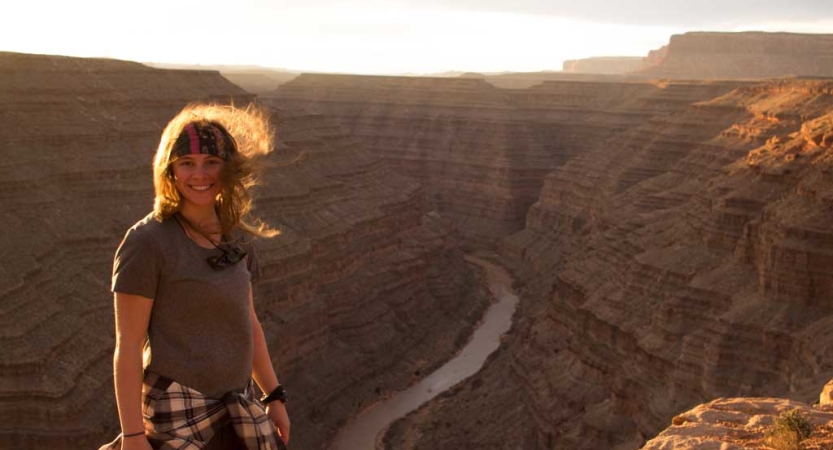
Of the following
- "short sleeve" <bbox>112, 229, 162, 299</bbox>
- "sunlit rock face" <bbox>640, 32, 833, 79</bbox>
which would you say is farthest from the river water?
"sunlit rock face" <bbox>640, 32, 833, 79</bbox>

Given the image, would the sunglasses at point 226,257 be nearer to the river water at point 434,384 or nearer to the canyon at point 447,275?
the canyon at point 447,275

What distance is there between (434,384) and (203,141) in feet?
118

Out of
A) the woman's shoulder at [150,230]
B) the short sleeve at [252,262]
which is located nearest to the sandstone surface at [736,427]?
the short sleeve at [252,262]

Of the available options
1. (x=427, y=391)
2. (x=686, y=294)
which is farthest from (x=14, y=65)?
(x=686, y=294)

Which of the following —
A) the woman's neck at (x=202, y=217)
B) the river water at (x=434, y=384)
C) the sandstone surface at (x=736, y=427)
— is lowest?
the river water at (x=434, y=384)

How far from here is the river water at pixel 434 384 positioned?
118 feet

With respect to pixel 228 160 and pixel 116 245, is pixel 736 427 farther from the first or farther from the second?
pixel 116 245

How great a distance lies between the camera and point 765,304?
29078 millimetres

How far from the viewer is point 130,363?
6109 mm

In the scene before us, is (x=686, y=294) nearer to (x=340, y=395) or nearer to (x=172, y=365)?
(x=340, y=395)

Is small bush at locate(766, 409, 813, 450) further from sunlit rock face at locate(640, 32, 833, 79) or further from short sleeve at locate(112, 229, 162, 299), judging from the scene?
sunlit rock face at locate(640, 32, 833, 79)

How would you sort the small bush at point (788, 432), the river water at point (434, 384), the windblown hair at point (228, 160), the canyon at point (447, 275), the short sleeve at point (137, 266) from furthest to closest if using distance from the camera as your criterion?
the river water at point (434, 384) → the canyon at point (447, 275) → the small bush at point (788, 432) → the windblown hair at point (228, 160) → the short sleeve at point (137, 266)

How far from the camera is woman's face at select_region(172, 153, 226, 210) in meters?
6.55

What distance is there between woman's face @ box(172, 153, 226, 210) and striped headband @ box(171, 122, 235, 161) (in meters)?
0.04
